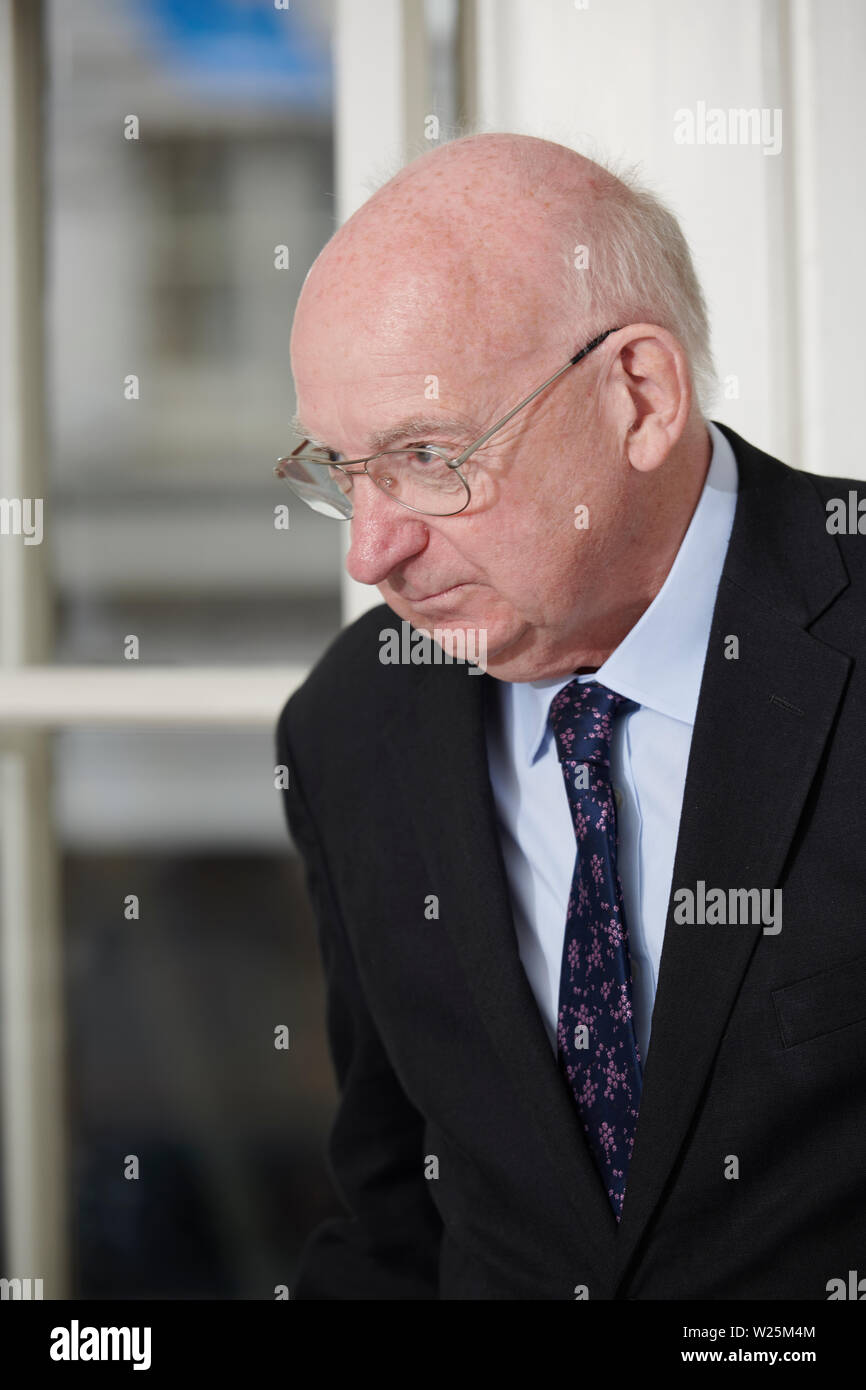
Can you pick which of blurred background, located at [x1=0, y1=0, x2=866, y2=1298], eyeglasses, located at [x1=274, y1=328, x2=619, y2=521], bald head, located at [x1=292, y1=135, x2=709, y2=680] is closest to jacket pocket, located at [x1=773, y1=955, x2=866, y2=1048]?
bald head, located at [x1=292, y1=135, x2=709, y2=680]

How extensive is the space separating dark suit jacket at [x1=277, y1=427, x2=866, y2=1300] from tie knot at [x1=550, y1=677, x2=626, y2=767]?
67 millimetres

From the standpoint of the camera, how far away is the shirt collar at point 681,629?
110cm

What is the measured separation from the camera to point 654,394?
1054 mm

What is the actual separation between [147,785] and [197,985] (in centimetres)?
34

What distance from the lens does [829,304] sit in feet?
4.94

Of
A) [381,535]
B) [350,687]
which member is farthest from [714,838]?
[350,687]

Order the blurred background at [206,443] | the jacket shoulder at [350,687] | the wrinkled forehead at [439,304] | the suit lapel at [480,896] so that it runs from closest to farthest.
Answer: the wrinkled forehead at [439,304] < the suit lapel at [480,896] < the jacket shoulder at [350,687] < the blurred background at [206,443]

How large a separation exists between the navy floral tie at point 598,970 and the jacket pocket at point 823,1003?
0.44 ft

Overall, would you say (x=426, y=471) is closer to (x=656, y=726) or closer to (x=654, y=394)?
(x=654, y=394)

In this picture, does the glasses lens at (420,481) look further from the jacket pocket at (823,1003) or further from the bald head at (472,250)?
the jacket pocket at (823,1003)

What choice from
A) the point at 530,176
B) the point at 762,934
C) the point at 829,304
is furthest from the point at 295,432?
the point at 829,304

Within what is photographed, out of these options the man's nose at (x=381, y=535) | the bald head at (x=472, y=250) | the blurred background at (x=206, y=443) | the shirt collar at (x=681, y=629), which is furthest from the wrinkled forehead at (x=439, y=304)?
the blurred background at (x=206, y=443)

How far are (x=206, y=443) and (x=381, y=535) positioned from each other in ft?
3.07

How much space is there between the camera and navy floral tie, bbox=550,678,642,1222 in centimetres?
109
